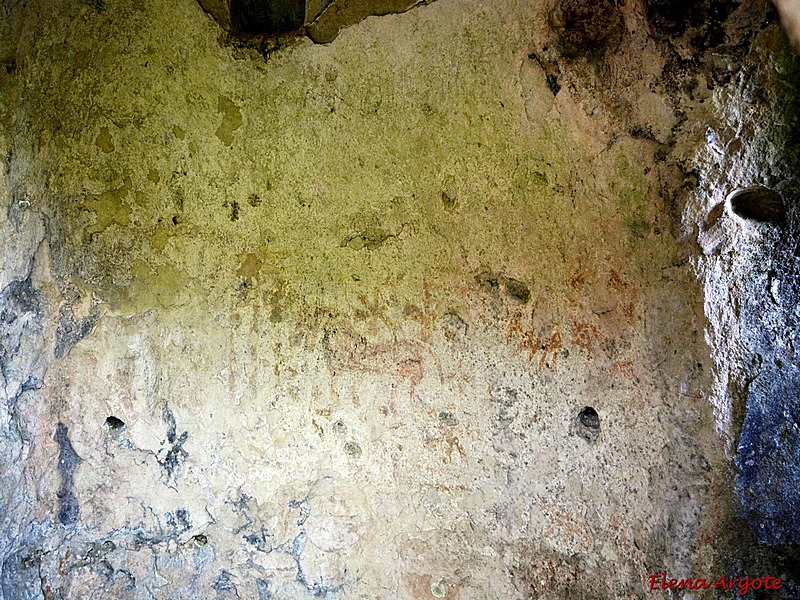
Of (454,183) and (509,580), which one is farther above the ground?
(454,183)

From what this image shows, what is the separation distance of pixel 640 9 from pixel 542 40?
23cm

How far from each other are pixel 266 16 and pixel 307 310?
0.92m

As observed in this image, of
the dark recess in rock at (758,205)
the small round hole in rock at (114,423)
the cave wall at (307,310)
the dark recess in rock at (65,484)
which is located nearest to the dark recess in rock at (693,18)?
the cave wall at (307,310)

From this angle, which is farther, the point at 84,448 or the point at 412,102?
the point at 84,448

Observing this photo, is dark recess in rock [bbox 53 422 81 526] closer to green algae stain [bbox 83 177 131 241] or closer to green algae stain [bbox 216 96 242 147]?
green algae stain [bbox 83 177 131 241]

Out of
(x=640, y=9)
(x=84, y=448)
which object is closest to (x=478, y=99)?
(x=640, y=9)

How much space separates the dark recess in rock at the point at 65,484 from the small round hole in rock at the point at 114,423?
119mm

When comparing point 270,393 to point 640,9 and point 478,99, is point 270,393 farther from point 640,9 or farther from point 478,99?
point 640,9

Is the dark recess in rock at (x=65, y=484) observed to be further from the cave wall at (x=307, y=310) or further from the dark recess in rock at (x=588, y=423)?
the dark recess in rock at (x=588, y=423)

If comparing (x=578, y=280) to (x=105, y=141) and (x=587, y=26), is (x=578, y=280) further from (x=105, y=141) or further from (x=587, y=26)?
(x=105, y=141)

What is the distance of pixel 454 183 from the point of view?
1.84m

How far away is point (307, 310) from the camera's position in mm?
1990

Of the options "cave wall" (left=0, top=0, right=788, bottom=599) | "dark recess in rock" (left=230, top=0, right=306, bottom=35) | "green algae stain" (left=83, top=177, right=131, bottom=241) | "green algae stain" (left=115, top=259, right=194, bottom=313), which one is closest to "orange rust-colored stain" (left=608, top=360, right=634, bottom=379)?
Result: "cave wall" (left=0, top=0, right=788, bottom=599)

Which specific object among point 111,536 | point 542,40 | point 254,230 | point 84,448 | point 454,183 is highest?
point 542,40
